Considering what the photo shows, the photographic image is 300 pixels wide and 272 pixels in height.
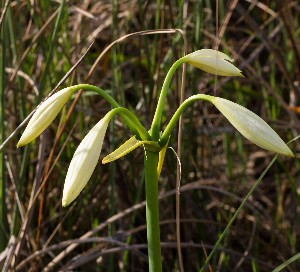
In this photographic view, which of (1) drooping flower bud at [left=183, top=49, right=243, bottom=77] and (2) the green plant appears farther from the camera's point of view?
(1) drooping flower bud at [left=183, top=49, right=243, bottom=77]

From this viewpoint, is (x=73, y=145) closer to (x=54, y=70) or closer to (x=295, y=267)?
(x=54, y=70)

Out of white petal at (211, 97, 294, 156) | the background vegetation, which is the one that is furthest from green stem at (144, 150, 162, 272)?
the background vegetation

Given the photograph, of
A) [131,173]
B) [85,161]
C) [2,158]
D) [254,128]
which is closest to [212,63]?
[254,128]

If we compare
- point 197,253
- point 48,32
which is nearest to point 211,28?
point 48,32

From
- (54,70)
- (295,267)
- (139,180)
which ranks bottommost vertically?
(295,267)

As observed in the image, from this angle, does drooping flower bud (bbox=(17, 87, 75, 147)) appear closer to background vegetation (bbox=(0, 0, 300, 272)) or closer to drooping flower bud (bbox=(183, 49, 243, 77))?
drooping flower bud (bbox=(183, 49, 243, 77))
